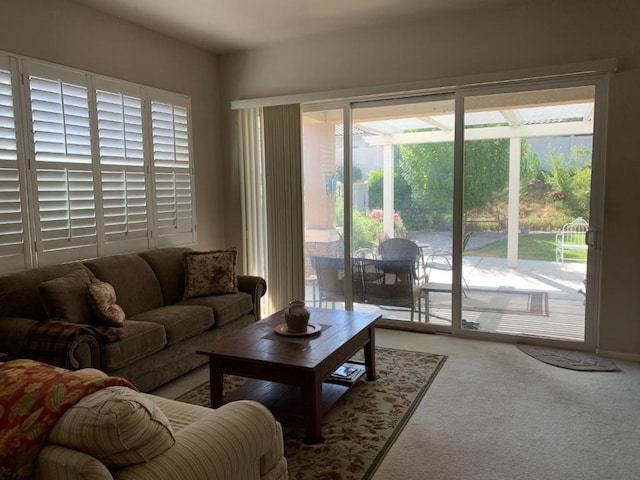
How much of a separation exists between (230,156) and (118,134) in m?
1.47

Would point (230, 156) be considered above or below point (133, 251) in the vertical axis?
above

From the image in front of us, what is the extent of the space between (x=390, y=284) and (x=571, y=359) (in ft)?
5.55

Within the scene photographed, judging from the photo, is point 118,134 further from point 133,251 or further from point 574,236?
point 574,236

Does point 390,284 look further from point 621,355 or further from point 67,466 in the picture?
point 67,466

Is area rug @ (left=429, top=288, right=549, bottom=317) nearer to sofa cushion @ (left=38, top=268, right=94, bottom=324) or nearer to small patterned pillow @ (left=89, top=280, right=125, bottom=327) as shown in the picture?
small patterned pillow @ (left=89, top=280, right=125, bottom=327)

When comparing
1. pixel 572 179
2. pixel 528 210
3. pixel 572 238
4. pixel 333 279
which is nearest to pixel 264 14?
pixel 333 279

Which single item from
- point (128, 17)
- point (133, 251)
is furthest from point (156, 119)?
point (133, 251)

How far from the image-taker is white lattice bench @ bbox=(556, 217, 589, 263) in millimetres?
4008

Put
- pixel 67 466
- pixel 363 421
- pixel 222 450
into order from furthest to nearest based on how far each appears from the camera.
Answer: pixel 363 421
pixel 222 450
pixel 67 466

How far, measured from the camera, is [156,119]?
14.9 ft

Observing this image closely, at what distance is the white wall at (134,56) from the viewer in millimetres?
3500

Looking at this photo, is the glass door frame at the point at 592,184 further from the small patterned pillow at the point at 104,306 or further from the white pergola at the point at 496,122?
the small patterned pillow at the point at 104,306

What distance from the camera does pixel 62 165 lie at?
3709mm

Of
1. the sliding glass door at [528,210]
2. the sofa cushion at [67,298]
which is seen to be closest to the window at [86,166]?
the sofa cushion at [67,298]
